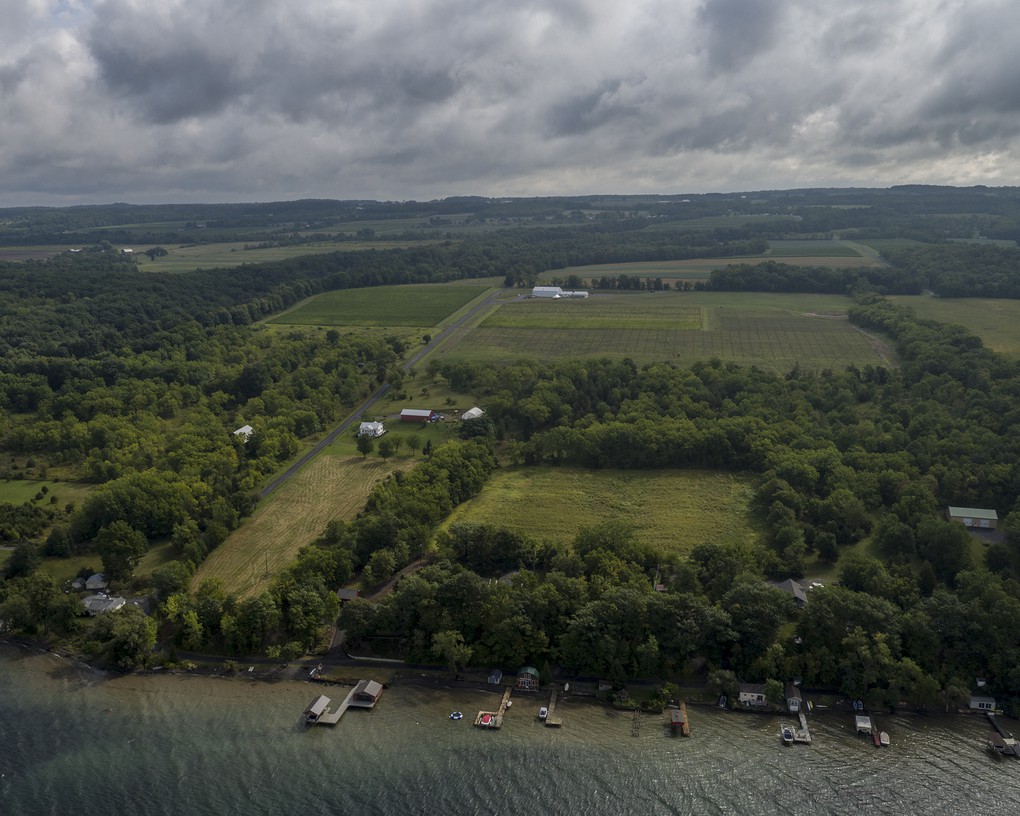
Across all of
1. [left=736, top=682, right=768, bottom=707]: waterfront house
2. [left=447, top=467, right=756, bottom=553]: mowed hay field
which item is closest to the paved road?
[left=447, top=467, right=756, bottom=553]: mowed hay field

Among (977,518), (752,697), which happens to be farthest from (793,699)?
(977,518)

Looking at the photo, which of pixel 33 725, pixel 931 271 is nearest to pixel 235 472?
pixel 33 725

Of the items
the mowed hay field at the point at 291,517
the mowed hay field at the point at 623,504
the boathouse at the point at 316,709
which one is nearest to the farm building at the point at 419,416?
the mowed hay field at the point at 291,517

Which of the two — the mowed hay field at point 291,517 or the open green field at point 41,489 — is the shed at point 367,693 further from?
the open green field at point 41,489

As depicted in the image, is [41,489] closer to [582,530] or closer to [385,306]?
[582,530]

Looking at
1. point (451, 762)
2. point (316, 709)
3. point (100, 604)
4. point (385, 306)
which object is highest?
point (385, 306)

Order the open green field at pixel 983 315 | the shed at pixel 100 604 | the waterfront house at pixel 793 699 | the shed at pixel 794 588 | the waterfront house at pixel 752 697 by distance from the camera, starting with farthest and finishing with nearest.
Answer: the open green field at pixel 983 315
the shed at pixel 100 604
the shed at pixel 794 588
the waterfront house at pixel 752 697
the waterfront house at pixel 793 699

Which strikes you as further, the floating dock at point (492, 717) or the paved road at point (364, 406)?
the paved road at point (364, 406)
